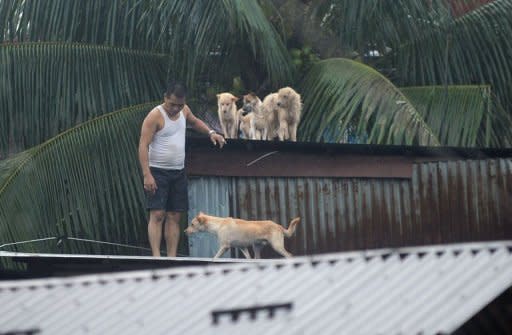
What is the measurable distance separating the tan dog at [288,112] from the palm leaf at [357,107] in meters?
0.47

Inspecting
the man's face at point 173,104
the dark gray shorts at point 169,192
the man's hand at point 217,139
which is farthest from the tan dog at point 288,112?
the man's face at point 173,104

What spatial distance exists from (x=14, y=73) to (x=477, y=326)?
9.38 meters

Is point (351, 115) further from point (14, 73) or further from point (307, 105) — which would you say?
point (14, 73)

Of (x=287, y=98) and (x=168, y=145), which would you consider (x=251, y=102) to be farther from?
(x=168, y=145)

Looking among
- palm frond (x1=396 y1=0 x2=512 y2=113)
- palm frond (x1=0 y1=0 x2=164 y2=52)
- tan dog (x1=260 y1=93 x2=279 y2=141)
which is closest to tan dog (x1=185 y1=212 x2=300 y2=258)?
tan dog (x1=260 y1=93 x2=279 y2=141)

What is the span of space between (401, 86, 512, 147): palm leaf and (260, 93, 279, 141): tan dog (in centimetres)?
185

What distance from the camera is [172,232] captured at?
438 inches

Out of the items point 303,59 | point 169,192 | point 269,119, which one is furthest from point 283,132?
point 169,192

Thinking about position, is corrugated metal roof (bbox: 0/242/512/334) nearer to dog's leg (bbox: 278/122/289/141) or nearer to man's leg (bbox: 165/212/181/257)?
man's leg (bbox: 165/212/181/257)

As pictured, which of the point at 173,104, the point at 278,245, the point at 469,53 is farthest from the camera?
the point at 469,53

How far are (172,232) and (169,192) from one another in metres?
0.37

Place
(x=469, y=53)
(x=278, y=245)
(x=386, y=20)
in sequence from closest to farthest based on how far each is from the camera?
1. (x=278, y=245)
2. (x=386, y=20)
3. (x=469, y=53)

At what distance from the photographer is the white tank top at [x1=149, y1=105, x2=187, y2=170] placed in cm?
1098

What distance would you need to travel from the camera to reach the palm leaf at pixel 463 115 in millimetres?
13961
